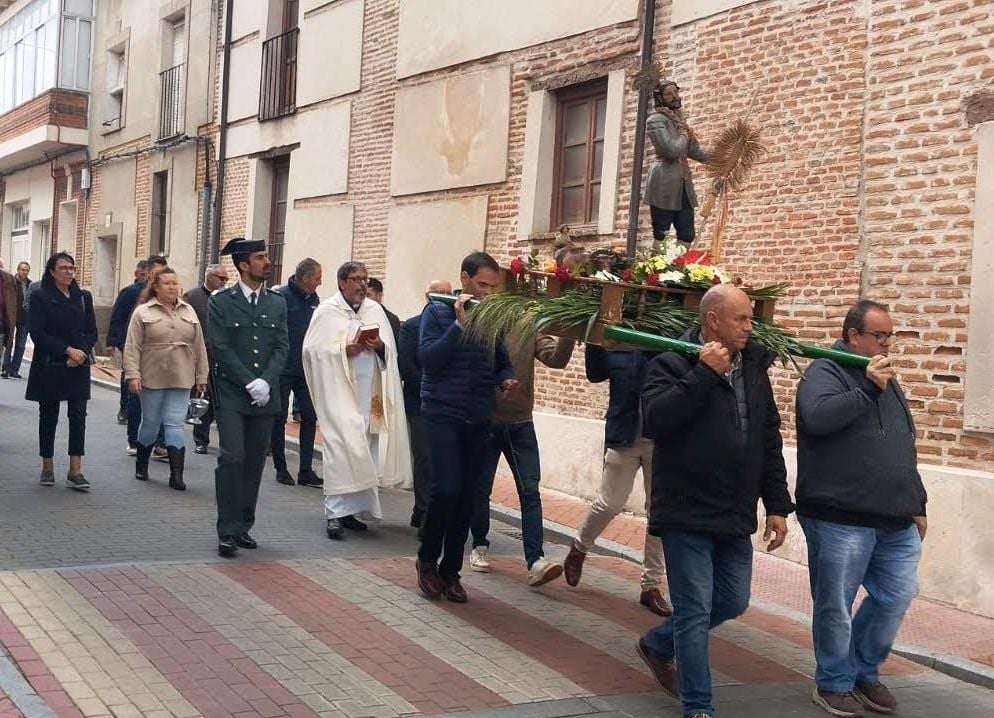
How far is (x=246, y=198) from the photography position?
18812mm

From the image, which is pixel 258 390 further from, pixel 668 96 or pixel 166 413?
pixel 668 96

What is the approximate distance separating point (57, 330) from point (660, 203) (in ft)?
16.6

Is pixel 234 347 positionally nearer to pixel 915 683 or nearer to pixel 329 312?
pixel 329 312

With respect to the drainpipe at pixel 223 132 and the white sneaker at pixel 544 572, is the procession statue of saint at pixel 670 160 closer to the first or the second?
the white sneaker at pixel 544 572

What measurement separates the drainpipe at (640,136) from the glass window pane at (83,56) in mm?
16776

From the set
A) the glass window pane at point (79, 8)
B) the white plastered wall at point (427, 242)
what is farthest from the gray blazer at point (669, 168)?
the glass window pane at point (79, 8)

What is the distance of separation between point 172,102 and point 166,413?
11956mm

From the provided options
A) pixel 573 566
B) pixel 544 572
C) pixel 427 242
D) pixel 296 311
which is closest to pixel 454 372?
pixel 544 572

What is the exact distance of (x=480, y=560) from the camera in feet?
26.6

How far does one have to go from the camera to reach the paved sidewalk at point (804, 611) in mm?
6996

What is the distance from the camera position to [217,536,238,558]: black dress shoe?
7875mm

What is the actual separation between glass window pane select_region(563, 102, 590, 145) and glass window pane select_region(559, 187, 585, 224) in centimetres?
49

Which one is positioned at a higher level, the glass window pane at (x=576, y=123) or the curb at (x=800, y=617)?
the glass window pane at (x=576, y=123)

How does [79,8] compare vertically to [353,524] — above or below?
above
